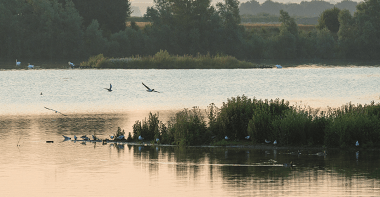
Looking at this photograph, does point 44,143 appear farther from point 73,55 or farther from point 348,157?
point 73,55

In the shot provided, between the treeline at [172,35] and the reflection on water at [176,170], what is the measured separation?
114 m

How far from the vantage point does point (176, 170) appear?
19.2 m

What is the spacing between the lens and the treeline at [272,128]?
23547mm

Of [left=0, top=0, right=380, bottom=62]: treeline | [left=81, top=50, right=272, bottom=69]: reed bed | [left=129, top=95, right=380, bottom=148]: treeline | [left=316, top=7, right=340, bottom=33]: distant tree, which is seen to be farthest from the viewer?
[left=316, top=7, right=340, bottom=33]: distant tree

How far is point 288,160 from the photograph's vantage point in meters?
→ 20.9

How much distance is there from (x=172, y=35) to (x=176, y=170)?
127574mm

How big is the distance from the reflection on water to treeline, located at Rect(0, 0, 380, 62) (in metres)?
114

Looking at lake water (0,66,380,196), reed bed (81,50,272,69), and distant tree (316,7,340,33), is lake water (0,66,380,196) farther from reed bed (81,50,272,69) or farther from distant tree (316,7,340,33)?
distant tree (316,7,340,33)

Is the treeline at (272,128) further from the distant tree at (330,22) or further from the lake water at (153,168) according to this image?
the distant tree at (330,22)

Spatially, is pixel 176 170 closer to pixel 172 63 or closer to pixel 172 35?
pixel 172 63

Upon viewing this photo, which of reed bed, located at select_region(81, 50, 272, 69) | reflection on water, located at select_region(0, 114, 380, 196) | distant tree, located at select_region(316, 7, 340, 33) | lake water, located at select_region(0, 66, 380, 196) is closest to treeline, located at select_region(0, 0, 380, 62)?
distant tree, located at select_region(316, 7, 340, 33)

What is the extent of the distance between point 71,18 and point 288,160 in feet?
401

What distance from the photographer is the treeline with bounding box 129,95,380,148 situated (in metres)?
23.5

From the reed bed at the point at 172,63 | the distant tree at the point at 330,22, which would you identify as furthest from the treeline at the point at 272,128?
the distant tree at the point at 330,22
